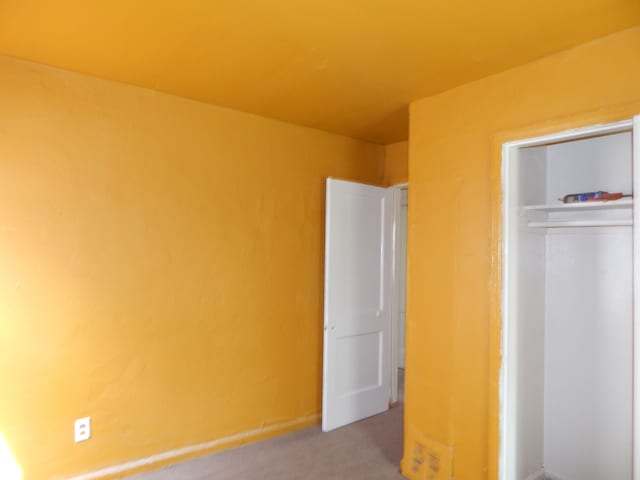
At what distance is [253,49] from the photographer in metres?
2.11

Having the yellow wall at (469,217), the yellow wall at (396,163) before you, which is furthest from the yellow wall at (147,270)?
the yellow wall at (469,217)

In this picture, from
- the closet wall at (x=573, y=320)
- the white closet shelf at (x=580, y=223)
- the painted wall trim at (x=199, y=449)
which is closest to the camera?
the white closet shelf at (x=580, y=223)

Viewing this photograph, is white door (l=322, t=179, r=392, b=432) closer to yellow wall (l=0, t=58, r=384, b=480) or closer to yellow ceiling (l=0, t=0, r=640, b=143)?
yellow wall (l=0, t=58, r=384, b=480)

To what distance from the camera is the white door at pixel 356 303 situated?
132 inches

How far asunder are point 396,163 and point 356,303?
4.35ft

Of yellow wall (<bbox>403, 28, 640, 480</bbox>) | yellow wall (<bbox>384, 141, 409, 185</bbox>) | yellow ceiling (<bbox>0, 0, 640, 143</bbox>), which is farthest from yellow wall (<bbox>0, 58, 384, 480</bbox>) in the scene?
yellow wall (<bbox>403, 28, 640, 480</bbox>)

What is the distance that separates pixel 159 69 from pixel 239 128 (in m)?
0.78

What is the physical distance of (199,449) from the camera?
9.55ft

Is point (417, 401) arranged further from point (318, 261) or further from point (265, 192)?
point (265, 192)

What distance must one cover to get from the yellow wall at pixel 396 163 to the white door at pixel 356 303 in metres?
0.18

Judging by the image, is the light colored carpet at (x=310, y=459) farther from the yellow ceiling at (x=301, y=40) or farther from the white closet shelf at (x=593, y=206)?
the yellow ceiling at (x=301, y=40)

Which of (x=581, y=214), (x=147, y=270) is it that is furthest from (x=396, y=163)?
(x=147, y=270)

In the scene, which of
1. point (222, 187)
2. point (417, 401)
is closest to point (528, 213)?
point (417, 401)

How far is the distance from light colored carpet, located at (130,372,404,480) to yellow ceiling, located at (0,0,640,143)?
94.1 inches
